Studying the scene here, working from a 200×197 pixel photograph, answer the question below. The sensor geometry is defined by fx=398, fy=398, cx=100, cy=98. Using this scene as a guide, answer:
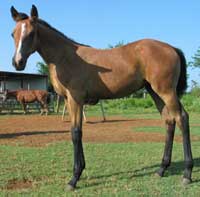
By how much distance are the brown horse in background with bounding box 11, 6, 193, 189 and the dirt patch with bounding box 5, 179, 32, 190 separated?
69 centimetres

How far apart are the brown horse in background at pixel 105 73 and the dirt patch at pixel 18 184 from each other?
27.3 inches

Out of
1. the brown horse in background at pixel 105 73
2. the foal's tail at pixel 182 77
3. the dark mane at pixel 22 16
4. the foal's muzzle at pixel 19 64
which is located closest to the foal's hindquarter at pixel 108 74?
the brown horse in background at pixel 105 73

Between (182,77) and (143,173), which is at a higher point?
(182,77)

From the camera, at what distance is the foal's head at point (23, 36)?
17.0 feet

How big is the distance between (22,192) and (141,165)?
257cm

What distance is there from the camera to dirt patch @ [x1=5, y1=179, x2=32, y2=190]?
17.9 ft

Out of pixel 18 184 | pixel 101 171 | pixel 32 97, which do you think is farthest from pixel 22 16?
pixel 32 97

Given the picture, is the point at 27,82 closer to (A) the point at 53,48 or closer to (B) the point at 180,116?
(A) the point at 53,48

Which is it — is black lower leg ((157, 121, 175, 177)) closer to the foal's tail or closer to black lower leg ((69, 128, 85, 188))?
the foal's tail

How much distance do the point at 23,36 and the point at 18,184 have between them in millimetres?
2088

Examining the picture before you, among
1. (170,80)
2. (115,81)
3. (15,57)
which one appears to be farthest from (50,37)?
(170,80)

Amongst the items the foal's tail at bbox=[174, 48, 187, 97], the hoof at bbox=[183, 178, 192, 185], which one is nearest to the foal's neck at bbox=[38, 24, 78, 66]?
the foal's tail at bbox=[174, 48, 187, 97]

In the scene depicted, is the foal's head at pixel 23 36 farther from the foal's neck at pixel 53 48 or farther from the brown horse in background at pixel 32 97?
the brown horse in background at pixel 32 97

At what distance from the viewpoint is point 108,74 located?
19.0 ft
